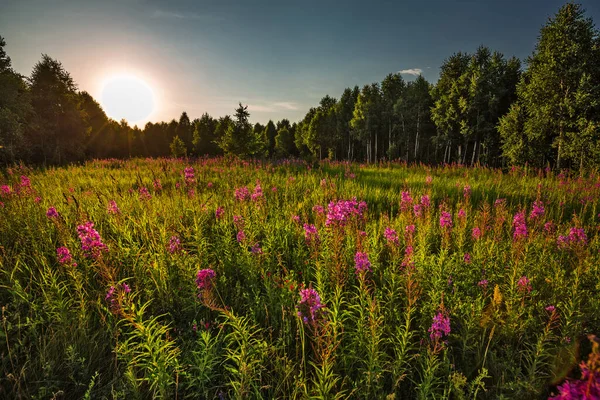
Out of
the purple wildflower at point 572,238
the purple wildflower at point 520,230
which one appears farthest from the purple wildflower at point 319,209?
the purple wildflower at point 572,238

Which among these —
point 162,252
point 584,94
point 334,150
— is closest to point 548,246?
point 162,252

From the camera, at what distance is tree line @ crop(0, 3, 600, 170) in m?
18.0

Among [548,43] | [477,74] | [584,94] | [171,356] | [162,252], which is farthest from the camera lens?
[477,74]

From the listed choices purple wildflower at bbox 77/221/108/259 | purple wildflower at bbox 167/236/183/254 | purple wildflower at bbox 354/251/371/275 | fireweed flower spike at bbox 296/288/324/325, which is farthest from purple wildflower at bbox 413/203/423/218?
purple wildflower at bbox 77/221/108/259

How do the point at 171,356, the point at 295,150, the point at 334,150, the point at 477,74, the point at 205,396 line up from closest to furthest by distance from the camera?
the point at 205,396, the point at 171,356, the point at 477,74, the point at 334,150, the point at 295,150

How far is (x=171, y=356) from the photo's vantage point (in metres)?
1.92

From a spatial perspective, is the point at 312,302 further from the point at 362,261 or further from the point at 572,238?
the point at 572,238

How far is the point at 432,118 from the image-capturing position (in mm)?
34906

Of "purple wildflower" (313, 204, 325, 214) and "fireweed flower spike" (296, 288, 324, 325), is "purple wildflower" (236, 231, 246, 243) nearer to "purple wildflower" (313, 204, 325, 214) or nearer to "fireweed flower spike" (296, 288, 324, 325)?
"purple wildflower" (313, 204, 325, 214)

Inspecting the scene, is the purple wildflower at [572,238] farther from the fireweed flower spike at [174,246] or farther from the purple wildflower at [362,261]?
the fireweed flower spike at [174,246]

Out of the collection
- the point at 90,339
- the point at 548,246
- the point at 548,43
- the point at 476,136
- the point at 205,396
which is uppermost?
the point at 548,43

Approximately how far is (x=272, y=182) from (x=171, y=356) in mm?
5983

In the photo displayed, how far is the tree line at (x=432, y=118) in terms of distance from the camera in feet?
59.2

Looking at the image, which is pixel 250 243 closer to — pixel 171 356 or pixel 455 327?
pixel 171 356
